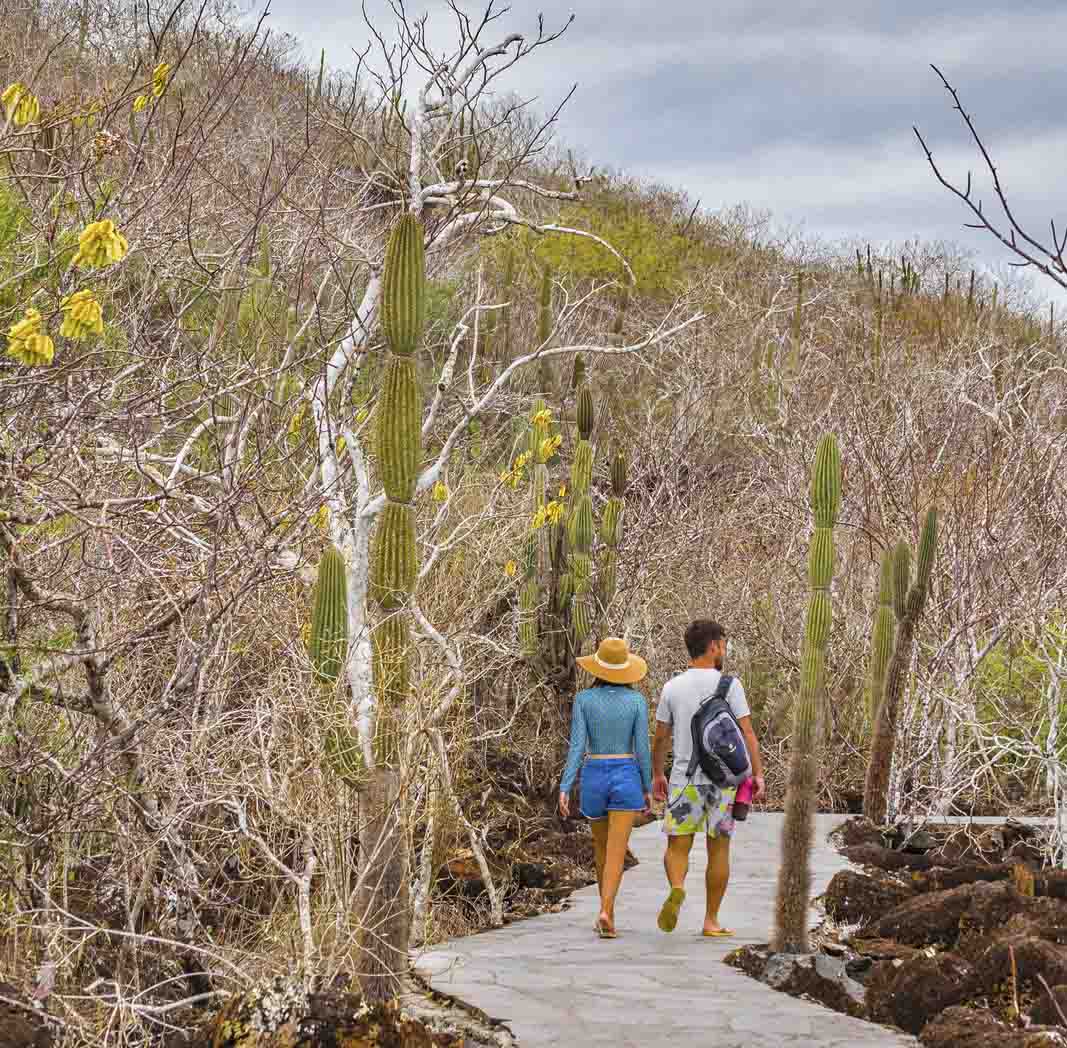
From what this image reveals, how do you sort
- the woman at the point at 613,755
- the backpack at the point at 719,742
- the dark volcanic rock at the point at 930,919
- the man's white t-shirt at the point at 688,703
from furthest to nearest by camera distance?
1. the woman at the point at 613,755
2. the man's white t-shirt at the point at 688,703
3. the backpack at the point at 719,742
4. the dark volcanic rock at the point at 930,919

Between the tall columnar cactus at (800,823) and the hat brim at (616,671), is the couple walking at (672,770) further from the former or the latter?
the tall columnar cactus at (800,823)

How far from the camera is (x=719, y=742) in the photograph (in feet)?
24.4

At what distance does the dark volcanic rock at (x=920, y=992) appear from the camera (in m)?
6.08

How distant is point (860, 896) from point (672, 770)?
1369 mm

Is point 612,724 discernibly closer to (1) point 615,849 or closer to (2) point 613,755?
(2) point 613,755

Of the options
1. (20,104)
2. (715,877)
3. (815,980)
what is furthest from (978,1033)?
(20,104)

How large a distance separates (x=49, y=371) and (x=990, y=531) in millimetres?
7392

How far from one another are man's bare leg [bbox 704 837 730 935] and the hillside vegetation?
146 cm

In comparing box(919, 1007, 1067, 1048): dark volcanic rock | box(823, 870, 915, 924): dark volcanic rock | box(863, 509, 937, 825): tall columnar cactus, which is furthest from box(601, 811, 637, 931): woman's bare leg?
box(863, 509, 937, 825): tall columnar cactus

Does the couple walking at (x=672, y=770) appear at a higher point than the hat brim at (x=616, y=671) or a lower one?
lower

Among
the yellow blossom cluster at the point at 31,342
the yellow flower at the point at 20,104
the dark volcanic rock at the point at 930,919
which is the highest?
the yellow flower at the point at 20,104

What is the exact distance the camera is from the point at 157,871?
271 inches

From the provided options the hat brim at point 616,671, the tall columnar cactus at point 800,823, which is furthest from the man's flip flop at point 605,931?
the hat brim at point 616,671

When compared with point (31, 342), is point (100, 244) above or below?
above
